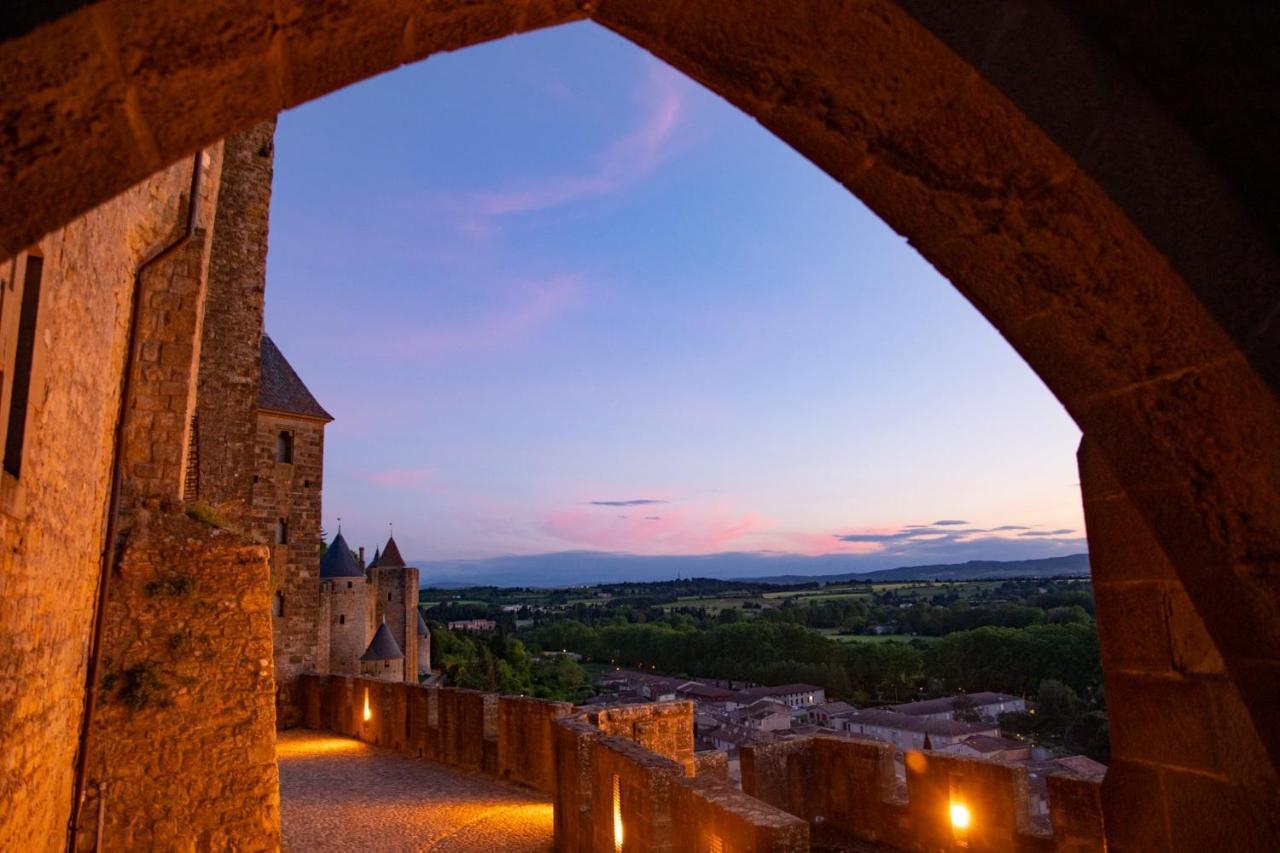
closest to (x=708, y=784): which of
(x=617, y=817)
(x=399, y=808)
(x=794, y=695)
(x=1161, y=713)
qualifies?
(x=617, y=817)

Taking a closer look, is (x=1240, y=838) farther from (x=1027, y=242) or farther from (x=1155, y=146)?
(x=1155, y=146)

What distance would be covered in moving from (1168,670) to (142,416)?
6664mm

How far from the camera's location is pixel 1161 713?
83.2 inches

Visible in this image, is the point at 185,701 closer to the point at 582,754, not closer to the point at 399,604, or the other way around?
the point at 582,754

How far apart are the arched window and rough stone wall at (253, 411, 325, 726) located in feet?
0.27

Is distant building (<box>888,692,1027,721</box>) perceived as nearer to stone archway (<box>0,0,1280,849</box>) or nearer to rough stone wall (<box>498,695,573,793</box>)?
rough stone wall (<box>498,695,573,793</box>)

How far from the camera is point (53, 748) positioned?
470 centimetres

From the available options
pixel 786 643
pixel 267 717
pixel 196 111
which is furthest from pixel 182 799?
pixel 786 643

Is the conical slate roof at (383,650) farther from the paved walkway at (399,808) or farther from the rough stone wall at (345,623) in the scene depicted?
the paved walkway at (399,808)

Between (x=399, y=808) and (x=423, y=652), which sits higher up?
(x=423, y=652)

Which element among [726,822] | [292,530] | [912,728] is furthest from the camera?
[912,728]

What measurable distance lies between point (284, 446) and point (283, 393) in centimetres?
135

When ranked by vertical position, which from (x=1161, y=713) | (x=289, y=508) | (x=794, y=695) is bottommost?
(x=794, y=695)

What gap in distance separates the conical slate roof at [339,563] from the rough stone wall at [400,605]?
278cm
